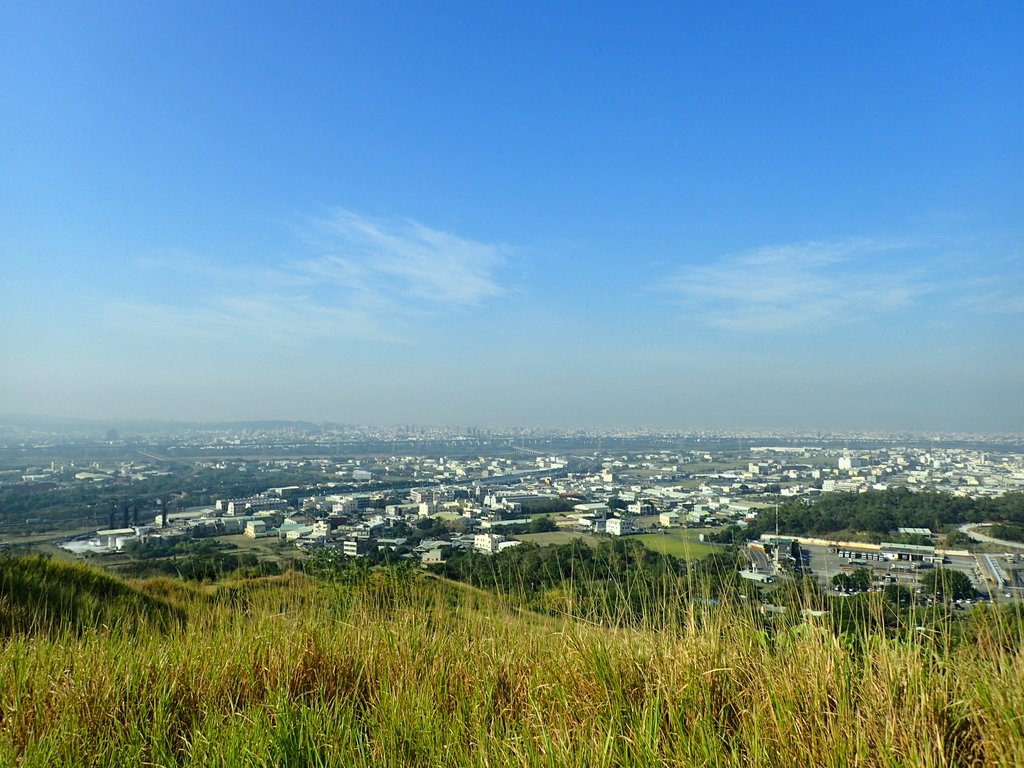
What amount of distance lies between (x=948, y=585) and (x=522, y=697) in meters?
2.62

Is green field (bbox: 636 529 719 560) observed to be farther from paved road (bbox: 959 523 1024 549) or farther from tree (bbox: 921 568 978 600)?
paved road (bbox: 959 523 1024 549)

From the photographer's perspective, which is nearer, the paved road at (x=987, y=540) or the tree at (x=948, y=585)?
the tree at (x=948, y=585)

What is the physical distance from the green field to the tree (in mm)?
1483

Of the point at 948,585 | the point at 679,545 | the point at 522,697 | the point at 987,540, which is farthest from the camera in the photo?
the point at 679,545

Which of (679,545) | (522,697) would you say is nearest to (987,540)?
(679,545)

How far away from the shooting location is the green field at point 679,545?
5184mm

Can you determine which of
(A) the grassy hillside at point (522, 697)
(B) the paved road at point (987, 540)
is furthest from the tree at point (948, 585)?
(B) the paved road at point (987, 540)

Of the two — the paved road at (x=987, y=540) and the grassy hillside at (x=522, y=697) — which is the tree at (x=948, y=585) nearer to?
the grassy hillside at (x=522, y=697)

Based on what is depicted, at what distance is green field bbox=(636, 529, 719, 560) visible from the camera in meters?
5.18

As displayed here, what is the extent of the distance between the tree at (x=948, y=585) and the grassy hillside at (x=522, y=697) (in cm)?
29

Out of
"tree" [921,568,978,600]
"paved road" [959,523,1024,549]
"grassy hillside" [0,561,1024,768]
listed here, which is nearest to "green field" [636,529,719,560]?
"grassy hillside" [0,561,1024,768]

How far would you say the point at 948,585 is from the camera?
3902 mm

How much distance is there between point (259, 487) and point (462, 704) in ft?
79.9

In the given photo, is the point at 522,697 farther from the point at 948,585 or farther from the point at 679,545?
the point at 679,545
